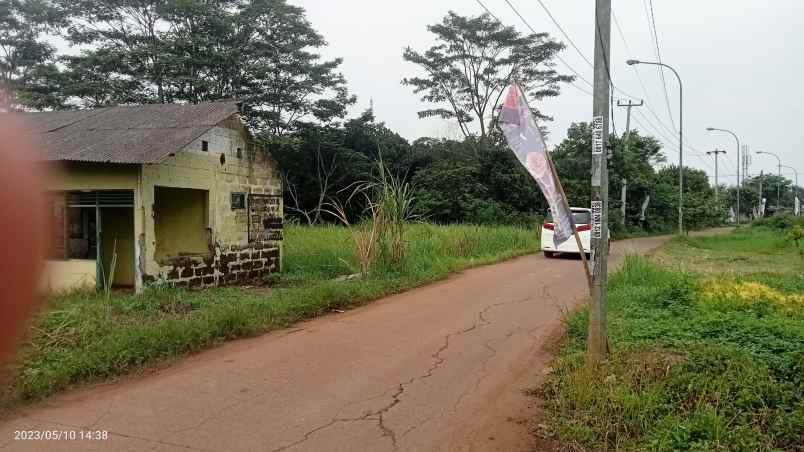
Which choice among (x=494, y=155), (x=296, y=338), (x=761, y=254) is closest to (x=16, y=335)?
(x=296, y=338)

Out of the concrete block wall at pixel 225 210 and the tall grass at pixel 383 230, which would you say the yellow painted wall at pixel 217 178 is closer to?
the concrete block wall at pixel 225 210

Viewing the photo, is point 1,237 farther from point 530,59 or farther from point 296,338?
point 530,59

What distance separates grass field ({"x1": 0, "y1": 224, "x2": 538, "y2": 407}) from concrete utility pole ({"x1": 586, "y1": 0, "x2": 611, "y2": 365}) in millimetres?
4297

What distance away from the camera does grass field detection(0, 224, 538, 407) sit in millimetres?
5578

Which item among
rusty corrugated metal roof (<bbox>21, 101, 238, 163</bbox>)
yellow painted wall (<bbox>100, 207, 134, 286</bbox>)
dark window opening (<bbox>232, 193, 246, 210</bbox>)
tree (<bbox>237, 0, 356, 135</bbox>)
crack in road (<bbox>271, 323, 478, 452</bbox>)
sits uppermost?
tree (<bbox>237, 0, 356, 135</bbox>)

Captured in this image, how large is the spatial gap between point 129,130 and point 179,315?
509 cm

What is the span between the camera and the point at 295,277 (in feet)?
41.6

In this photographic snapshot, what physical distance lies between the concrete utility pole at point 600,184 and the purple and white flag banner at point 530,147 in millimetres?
315

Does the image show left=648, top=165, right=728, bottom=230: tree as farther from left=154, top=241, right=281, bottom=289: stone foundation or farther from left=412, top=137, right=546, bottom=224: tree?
left=154, top=241, right=281, bottom=289: stone foundation

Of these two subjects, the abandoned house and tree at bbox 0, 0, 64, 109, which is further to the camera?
tree at bbox 0, 0, 64, 109

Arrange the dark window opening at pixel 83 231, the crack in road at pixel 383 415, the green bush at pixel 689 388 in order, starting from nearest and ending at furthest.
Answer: the green bush at pixel 689 388 < the crack in road at pixel 383 415 < the dark window opening at pixel 83 231

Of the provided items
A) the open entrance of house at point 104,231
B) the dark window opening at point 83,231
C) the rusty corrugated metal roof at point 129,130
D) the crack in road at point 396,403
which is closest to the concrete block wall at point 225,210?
the rusty corrugated metal roof at point 129,130

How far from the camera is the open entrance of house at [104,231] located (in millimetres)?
10078

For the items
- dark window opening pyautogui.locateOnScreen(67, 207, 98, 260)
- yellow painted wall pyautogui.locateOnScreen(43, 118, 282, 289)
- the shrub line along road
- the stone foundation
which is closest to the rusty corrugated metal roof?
yellow painted wall pyautogui.locateOnScreen(43, 118, 282, 289)
